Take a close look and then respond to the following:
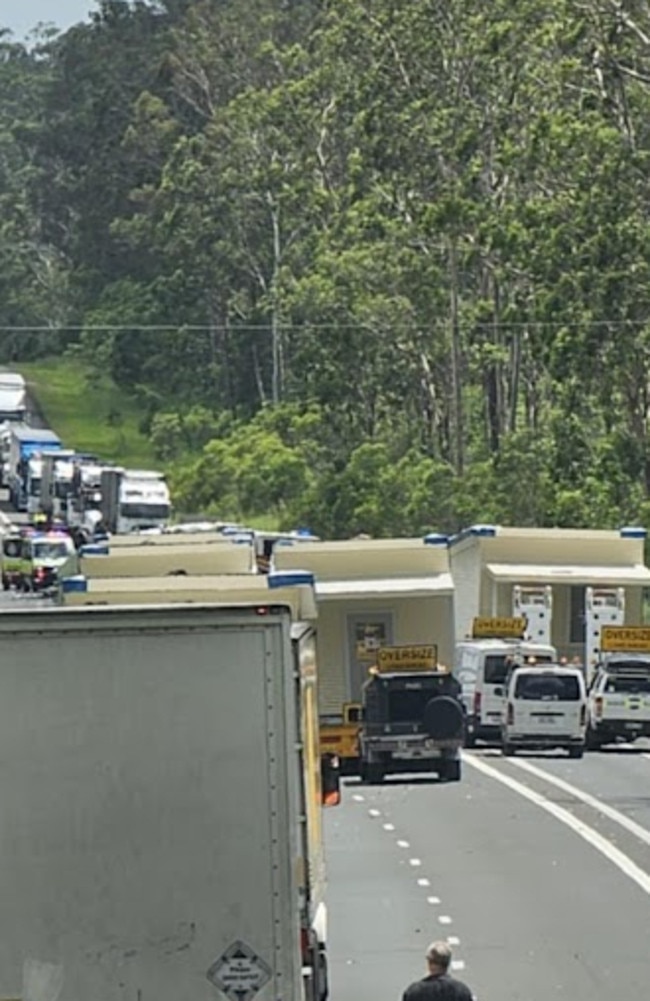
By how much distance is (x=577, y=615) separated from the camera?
165 feet

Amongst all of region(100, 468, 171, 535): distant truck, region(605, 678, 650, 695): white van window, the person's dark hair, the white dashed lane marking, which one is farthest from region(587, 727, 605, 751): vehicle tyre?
region(100, 468, 171, 535): distant truck

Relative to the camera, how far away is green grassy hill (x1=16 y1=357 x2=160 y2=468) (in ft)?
415

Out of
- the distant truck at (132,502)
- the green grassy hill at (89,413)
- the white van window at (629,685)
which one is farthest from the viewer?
the green grassy hill at (89,413)

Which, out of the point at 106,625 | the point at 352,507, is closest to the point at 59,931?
the point at 106,625

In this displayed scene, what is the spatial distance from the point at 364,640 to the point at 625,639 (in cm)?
782

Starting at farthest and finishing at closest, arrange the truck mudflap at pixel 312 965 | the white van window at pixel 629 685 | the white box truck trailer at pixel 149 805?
the white van window at pixel 629 685
the truck mudflap at pixel 312 965
the white box truck trailer at pixel 149 805

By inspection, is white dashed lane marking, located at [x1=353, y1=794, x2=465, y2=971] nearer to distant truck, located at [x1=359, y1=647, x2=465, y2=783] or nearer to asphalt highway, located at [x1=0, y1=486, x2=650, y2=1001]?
asphalt highway, located at [x1=0, y1=486, x2=650, y2=1001]

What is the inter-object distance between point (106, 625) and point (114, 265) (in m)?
129

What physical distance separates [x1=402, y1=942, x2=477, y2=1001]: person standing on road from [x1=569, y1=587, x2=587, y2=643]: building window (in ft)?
109

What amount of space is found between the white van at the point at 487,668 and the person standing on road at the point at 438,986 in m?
30.7

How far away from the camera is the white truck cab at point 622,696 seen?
157ft

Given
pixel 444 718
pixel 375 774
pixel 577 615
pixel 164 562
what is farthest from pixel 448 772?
pixel 444 718

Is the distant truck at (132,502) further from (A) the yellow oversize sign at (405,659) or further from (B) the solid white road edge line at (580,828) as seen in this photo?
(A) the yellow oversize sign at (405,659)

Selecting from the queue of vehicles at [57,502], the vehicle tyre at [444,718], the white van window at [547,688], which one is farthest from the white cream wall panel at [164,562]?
the queue of vehicles at [57,502]
